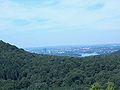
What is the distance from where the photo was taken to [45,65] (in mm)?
32031

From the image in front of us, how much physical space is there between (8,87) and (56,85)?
5387 mm

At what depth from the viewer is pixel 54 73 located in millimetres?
28938

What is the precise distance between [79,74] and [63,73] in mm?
2446

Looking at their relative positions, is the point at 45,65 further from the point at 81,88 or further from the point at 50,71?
the point at 81,88

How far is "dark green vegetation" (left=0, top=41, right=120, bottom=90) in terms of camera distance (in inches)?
1009

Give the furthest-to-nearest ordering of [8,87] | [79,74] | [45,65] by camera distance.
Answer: [45,65] < [79,74] < [8,87]

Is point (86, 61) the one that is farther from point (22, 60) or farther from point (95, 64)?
point (22, 60)

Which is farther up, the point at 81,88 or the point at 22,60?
the point at 22,60

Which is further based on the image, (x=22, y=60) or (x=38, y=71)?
(x=22, y=60)

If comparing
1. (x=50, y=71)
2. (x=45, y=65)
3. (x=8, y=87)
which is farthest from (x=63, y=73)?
(x=8, y=87)

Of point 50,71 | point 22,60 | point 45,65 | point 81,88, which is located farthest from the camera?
point 22,60

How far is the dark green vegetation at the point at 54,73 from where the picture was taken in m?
25.6

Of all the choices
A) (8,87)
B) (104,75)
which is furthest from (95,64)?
(8,87)

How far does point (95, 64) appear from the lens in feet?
99.5
